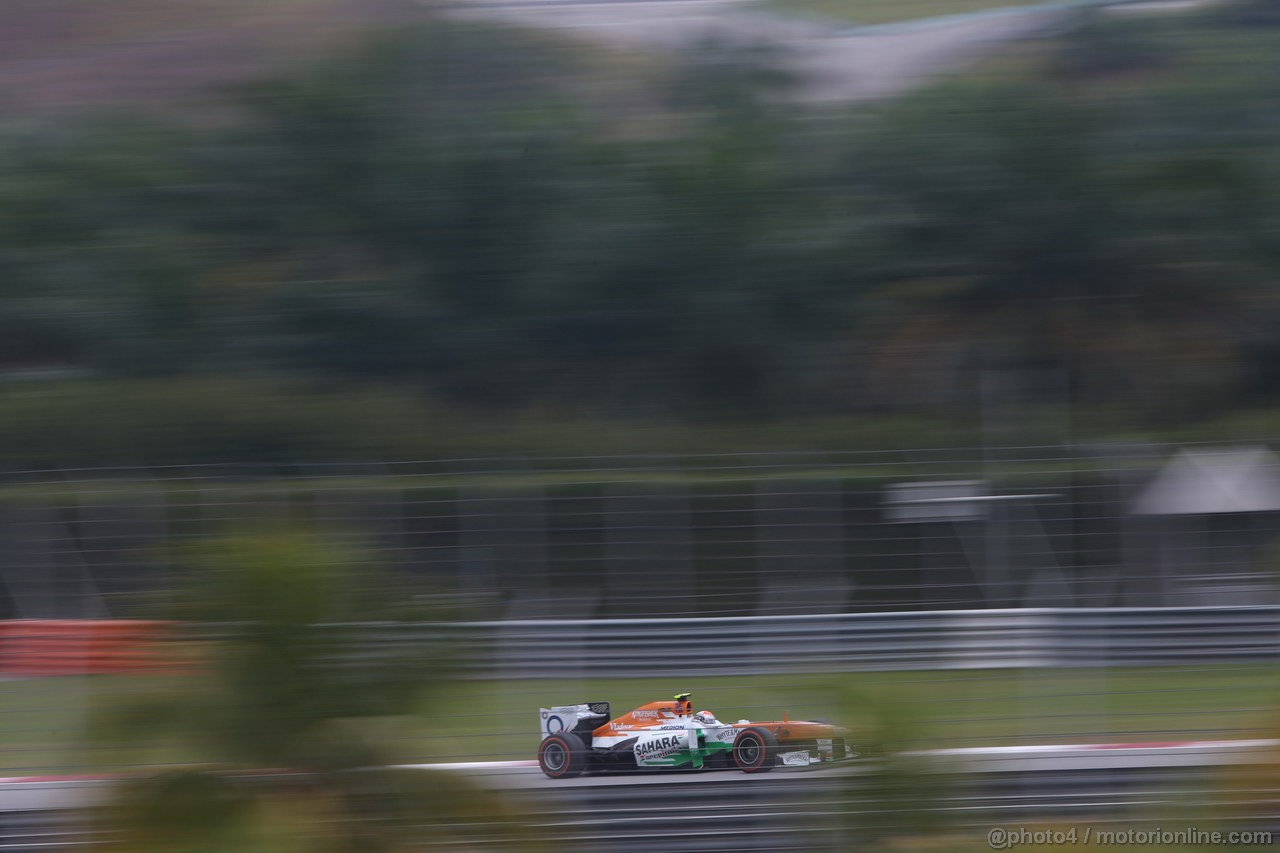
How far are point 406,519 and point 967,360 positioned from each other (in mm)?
3230

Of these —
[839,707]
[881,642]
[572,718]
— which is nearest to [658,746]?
[572,718]

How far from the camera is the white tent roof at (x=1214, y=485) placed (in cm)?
475

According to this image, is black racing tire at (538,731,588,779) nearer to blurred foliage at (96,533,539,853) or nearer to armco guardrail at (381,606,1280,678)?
armco guardrail at (381,606,1280,678)

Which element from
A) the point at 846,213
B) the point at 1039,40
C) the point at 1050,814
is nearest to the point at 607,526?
the point at 1050,814

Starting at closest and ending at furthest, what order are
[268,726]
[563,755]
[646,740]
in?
1. [268,726]
2. [563,755]
3. [646,740]

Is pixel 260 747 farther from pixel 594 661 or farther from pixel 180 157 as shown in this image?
pixel 180 157

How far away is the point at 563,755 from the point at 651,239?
4.07m

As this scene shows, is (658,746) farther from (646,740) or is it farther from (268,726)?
Result: (268,726)

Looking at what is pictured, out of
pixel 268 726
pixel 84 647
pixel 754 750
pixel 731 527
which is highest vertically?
pixel 731 527

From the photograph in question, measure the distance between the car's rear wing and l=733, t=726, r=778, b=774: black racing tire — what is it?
1.16 feet

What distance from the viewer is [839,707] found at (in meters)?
2.13

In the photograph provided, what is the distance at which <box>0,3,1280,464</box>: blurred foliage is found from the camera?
6.05 m

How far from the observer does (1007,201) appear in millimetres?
7059

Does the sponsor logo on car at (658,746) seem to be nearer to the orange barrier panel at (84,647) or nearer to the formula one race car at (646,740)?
the formula one race car at (646,740)
